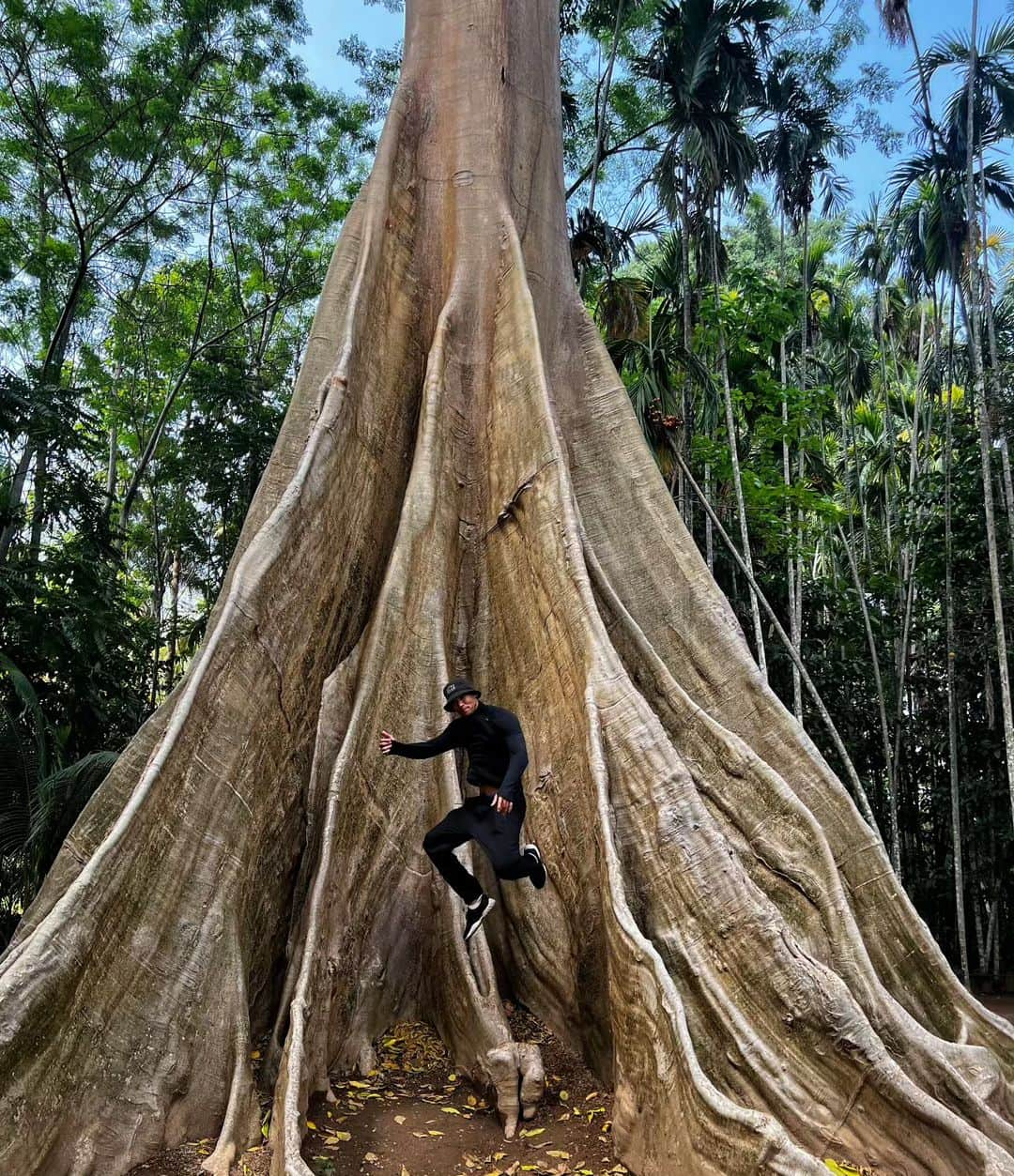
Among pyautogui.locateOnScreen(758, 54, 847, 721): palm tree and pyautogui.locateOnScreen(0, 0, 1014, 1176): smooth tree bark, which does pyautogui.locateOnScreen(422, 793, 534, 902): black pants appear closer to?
pyautogui.locateOnScreen(0, 0, 1014, 1176): smooth tree bark

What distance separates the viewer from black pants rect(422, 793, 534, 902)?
423 centimetres

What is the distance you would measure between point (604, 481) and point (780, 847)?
104 inches

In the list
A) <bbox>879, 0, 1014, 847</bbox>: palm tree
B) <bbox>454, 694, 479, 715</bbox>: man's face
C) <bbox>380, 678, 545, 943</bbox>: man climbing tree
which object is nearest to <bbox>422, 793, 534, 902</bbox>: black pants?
<bbox>380, 678, 545, 943</bbox>: man climbing tree

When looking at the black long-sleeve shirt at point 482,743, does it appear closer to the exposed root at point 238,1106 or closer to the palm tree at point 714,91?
the exposed root at point 238,1106

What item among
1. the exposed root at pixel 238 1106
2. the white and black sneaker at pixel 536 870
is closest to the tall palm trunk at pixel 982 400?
the white and black sneaker at pixel 536 870

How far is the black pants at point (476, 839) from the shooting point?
4.23m

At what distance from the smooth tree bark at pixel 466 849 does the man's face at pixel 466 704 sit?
580 millimetres

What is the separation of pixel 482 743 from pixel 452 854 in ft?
1.65

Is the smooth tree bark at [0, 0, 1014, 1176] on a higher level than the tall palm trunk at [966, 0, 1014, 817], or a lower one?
lower

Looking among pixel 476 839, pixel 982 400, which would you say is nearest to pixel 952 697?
pixel 982 400

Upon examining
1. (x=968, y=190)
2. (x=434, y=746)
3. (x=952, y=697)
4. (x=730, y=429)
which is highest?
(x=968, y=190)

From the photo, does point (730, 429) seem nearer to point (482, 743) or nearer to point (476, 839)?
point (482, 743)

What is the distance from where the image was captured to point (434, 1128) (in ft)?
12.8

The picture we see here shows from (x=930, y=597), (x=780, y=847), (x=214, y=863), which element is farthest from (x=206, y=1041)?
(x=930, y=597)
